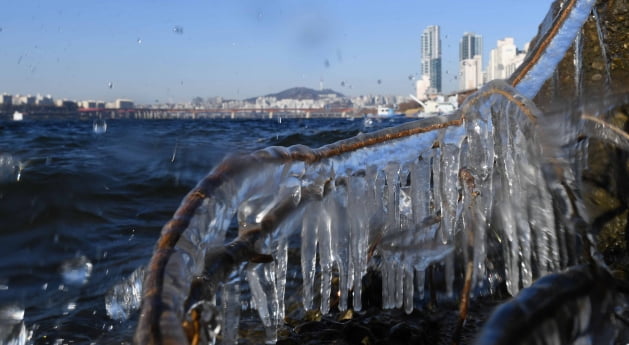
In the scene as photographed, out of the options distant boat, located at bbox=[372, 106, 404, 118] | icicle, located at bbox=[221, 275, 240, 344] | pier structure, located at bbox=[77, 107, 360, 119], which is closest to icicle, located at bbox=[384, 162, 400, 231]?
icicle, located at bbox=[221, 275, 240, 344]

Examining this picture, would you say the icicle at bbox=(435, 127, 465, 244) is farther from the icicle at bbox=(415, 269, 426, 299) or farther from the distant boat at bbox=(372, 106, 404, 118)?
the distant boat at bbox=(372, 106, 404, 118)

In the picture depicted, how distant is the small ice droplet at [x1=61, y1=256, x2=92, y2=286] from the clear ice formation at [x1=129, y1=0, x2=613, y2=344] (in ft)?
7.39

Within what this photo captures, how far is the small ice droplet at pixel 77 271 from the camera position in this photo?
4.59 metres

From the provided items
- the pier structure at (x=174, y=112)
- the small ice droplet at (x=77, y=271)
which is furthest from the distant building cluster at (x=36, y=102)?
the small ice droplet at (x=77, y=271)

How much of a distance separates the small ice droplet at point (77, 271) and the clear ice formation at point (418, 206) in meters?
2.25

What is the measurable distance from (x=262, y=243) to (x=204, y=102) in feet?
193

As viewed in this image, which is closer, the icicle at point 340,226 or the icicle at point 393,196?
the icicle at point 340,226

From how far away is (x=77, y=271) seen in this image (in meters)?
4.93

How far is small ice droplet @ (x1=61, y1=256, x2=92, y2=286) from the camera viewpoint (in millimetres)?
4594

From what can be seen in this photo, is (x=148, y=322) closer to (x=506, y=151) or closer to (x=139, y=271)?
(x=506, y=151)

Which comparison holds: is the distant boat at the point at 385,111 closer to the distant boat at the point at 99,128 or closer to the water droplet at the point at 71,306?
the distant boat at the point at 99,128

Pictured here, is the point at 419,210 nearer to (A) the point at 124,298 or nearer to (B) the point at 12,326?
(A) the point at 124,298

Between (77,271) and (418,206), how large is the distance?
340 cm

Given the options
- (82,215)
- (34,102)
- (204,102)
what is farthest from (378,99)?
(82,215)
